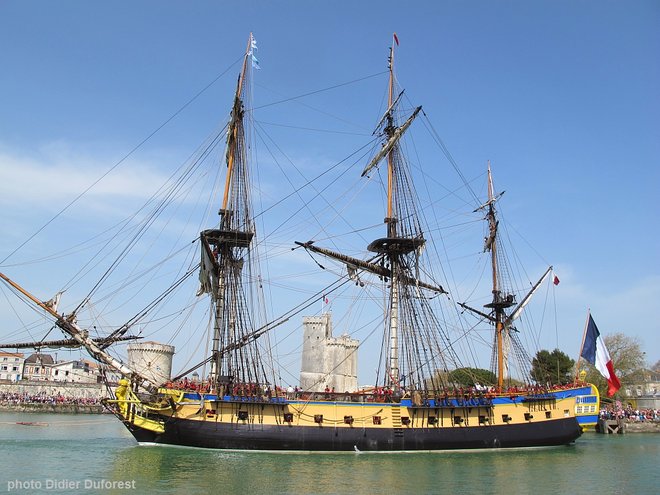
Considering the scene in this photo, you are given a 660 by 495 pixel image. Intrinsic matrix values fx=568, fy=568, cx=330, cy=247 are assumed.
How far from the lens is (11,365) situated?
96.6 metres

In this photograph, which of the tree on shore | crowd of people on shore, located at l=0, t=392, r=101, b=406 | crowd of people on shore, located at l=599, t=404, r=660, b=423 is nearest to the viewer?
crowd of people on shore, located at l=599, t=404, r=660, b=423

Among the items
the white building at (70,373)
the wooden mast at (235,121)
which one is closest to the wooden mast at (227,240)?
the wooden mast at (235,121)

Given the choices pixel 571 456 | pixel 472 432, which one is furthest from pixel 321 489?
pixel 571 456

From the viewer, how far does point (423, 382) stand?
32500mm

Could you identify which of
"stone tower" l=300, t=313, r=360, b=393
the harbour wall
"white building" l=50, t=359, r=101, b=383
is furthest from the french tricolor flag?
"white building" l=50, t=359, r=101, b=383

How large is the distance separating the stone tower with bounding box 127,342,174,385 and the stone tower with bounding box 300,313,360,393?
17396 millimetres

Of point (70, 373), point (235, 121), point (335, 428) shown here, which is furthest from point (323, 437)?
point (70, 373)

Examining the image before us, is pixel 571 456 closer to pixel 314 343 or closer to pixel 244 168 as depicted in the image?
pixel 244 168

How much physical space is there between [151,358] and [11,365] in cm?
4726

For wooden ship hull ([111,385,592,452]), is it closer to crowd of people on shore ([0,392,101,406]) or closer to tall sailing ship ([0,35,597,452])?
tall sailing ship ([0,35,597,452])

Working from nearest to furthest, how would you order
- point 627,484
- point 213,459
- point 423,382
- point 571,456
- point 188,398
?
point 627,484 → point 213,459 → point 188,398 → point 571,456 → point 423,382

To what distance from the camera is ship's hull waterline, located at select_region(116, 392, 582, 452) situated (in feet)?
90.6

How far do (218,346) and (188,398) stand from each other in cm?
347

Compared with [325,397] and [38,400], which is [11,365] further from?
[325,397]
